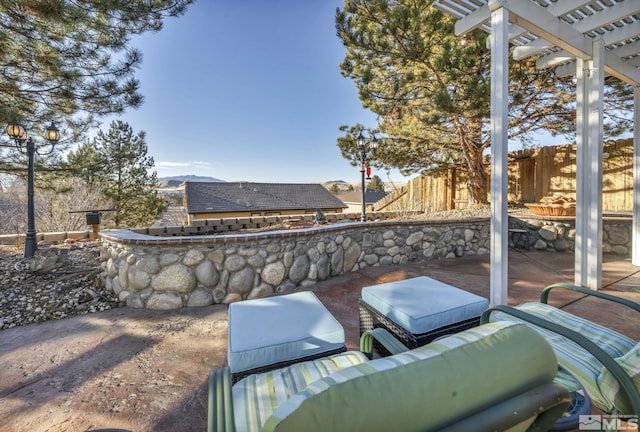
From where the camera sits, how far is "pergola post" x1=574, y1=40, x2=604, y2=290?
11.7 ft

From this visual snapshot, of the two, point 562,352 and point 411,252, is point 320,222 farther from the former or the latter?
point 562,352

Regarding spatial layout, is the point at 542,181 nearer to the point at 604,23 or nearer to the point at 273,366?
the point at 604,23

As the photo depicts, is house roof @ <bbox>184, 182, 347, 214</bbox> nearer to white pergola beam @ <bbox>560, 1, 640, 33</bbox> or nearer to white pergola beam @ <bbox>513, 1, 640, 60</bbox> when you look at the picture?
white pergola beam @ <bbox>513, 1, 640, 60</bbox>

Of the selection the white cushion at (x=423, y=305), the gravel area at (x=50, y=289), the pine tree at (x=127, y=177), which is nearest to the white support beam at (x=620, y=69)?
the white cushion at (x=423, y=305)

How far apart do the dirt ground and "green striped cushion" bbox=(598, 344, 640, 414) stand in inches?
78.9

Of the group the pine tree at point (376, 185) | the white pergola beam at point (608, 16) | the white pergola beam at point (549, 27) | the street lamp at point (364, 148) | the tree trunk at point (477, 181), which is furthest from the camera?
the pine tree at point (376, 185)

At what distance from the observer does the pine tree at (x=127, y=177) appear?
15.9m

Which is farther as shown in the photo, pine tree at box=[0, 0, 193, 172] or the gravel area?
pine tree at box=[0, 0, 193, 172]

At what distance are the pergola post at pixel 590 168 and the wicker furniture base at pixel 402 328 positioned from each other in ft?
9.34

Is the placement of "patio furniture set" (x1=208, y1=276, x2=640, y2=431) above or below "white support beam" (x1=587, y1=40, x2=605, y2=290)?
below

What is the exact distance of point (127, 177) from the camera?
16.6 metres

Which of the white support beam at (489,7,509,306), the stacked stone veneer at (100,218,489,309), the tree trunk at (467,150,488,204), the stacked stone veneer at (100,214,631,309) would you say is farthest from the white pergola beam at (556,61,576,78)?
the stacked stone veneer at (100,218,489,309)

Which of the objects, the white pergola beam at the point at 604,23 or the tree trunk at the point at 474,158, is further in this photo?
the tree trunk at the point at 474,158

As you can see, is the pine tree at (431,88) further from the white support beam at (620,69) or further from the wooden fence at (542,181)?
the white support beam at (620,69)
